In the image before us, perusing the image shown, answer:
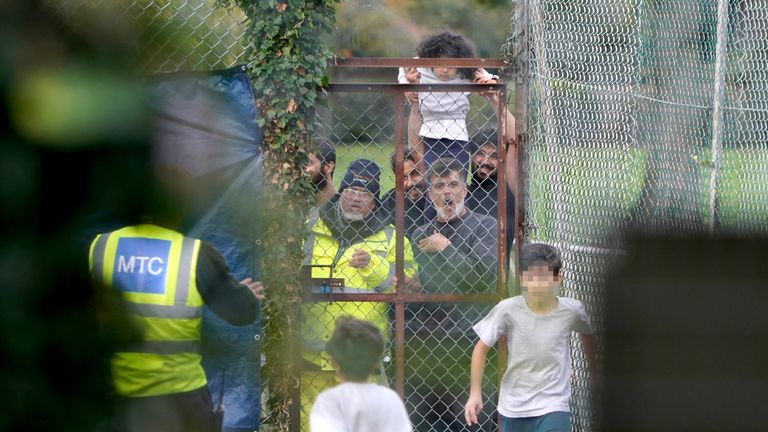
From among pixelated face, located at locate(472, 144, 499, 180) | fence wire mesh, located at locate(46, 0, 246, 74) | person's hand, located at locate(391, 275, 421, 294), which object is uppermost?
pixelated face, located at locate(472, 144, 499, 180)

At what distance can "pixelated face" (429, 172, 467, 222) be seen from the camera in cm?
452

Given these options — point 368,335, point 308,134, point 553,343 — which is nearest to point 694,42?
point 368,335

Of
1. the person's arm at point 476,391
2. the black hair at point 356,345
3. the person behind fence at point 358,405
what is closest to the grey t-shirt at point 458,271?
the person's arm at point 476,391

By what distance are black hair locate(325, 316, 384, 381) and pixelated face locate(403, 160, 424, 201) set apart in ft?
6.76

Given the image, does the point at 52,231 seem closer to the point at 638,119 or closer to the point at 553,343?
the point at 638,119

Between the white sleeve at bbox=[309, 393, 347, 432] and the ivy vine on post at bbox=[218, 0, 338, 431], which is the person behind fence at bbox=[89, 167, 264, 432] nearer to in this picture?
the white sleeve at bbox=[309, 393, 347, 432]

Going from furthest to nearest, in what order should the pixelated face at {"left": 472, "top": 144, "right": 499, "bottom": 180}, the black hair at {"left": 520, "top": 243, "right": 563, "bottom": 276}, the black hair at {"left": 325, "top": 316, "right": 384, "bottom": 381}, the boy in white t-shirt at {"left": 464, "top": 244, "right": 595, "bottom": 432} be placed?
the pixelated face at {"left": 472, "top": 144, "right": 499, "bottom": 180}
the boy in white t-shirt at {"left": 464, "top": 244, "right": 595, "bottom": 432}
the black hair at {"left": 520, "top": 243, "right": 563, "bottom": 276}
the black hair at {"left": 325, "top": 316, "right": 384, "bottom": 381}

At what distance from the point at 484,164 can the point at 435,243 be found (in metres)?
0.53

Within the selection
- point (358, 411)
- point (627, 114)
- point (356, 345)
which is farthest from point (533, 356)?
point (356, 345)

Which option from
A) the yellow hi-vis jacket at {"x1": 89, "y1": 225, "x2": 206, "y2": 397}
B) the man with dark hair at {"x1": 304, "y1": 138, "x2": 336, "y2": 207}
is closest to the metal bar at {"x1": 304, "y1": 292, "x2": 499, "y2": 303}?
the man with dark hair at {"x1": 304, "y1": 138, "x2": 336, "y2": 207}

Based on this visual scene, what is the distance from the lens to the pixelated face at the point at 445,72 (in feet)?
14.5

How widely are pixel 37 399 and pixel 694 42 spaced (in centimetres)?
214

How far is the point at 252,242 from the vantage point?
0.78m

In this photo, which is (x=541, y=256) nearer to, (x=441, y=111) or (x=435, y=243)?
(x=435, y=243)
